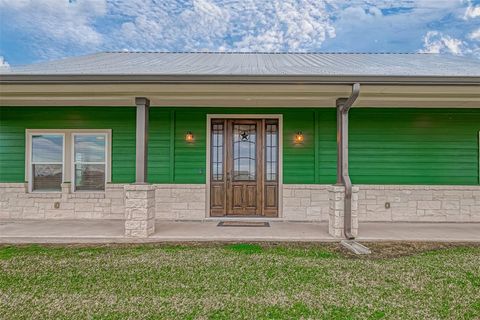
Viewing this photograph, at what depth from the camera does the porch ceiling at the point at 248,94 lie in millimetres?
4293

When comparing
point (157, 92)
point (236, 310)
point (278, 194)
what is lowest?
point (236, 310)

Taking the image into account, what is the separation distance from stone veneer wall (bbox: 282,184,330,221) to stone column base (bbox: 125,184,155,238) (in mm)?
2854

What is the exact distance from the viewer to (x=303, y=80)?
13.4ft

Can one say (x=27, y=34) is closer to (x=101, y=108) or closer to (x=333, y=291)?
(x=101, y=108)

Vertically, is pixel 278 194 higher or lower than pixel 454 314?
higher

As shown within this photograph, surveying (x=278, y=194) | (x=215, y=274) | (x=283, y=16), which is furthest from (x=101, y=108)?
(x=283, y=16)

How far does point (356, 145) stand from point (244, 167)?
2.48 meters

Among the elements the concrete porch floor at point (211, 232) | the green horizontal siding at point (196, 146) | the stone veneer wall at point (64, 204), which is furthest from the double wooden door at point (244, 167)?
the stone veneer wall at point (64, 204)

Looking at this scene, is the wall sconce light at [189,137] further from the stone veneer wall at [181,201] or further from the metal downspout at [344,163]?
the metal downspout at [344,163]

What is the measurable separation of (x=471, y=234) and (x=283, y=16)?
11.6m

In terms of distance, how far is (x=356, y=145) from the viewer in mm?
6090

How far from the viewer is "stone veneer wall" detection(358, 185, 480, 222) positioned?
5.96 metres

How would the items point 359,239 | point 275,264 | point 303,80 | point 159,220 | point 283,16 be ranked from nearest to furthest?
point 275,264, point 303,80, point 359,239, point 159,220, point 283,16

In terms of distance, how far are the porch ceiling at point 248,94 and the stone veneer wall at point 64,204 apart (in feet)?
6.36
